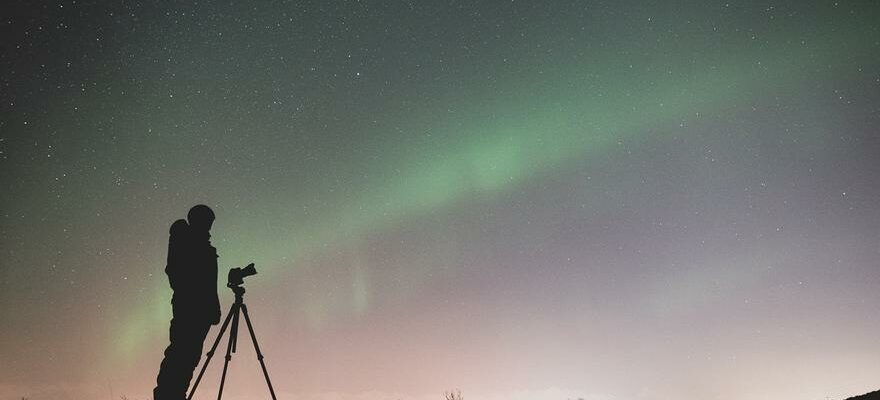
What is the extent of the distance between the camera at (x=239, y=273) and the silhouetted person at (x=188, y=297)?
0.80ft

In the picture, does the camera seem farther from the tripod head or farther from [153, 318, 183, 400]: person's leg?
[153, 318, 183, 400]: person's leg

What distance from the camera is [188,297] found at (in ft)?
17.4

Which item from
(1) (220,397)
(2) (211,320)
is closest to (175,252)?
(2) (211,320)

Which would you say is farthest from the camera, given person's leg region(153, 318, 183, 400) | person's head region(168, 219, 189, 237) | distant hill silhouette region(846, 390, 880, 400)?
distant hill silhouette region(846, 390, 880, 400)

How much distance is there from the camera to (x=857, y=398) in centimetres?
639

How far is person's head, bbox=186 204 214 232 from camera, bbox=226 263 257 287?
0.55 metres

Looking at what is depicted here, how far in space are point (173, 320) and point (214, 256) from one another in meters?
0.72

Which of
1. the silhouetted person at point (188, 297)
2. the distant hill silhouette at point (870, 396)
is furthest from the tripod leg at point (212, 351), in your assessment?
the distant hill silhouette at point (870, 396)

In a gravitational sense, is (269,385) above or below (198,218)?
below

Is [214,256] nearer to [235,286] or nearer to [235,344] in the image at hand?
[235,286]

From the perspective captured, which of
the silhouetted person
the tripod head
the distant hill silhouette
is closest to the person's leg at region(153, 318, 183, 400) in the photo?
the silhouetted person

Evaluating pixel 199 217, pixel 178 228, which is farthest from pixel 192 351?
pixel 199 217

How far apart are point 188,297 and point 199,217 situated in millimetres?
806

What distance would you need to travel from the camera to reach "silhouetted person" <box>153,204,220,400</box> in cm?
502
